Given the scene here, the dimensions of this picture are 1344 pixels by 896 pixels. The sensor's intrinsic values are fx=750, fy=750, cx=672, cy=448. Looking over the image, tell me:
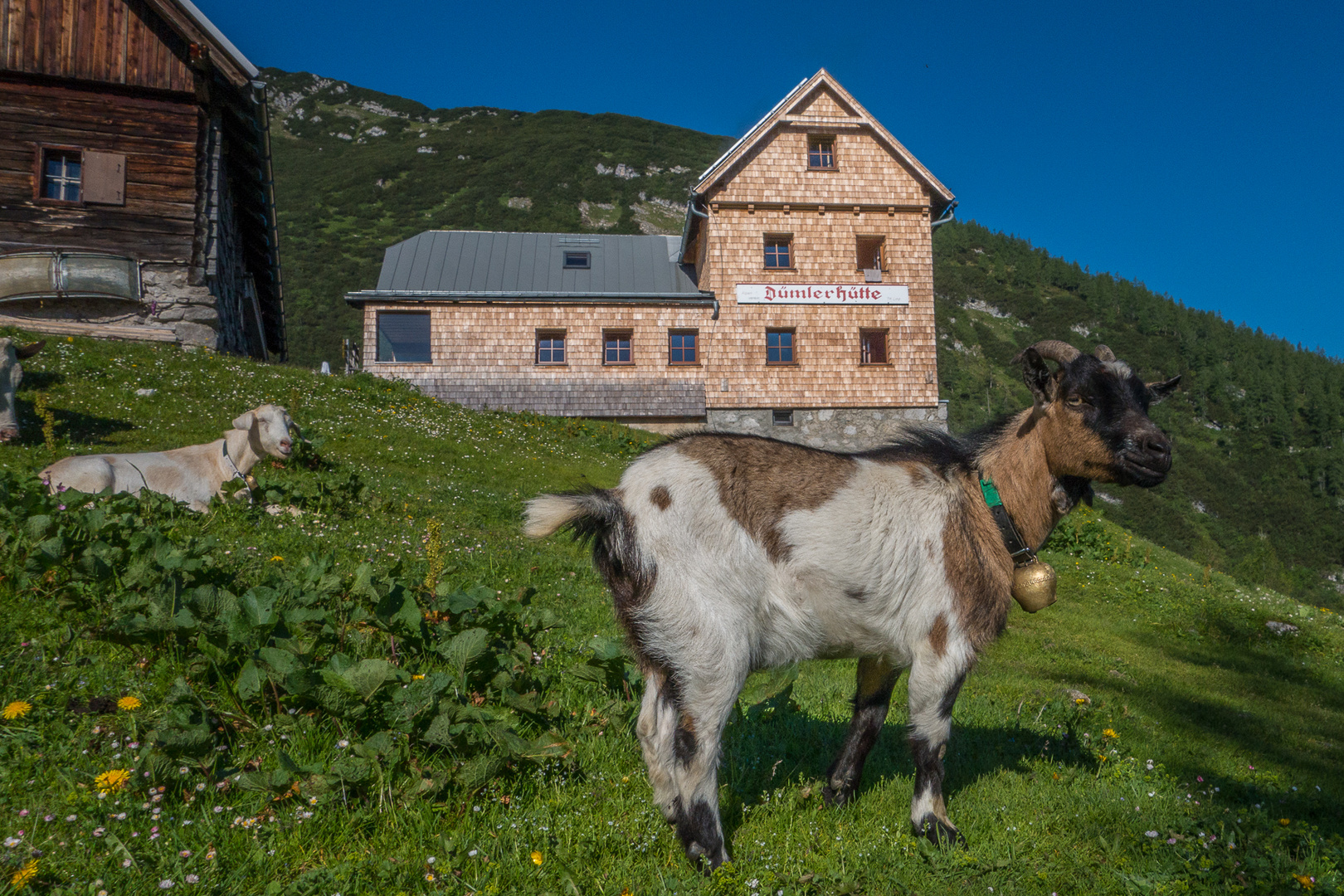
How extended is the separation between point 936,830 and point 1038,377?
8.89ft

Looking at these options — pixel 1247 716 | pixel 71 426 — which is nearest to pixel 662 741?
pixel 1247 716

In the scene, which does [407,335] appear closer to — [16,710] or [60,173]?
→ [60,173]

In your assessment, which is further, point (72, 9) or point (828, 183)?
point (828, 183)

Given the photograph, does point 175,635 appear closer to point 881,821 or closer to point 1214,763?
point 881,821

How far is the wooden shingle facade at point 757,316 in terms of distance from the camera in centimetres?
2814

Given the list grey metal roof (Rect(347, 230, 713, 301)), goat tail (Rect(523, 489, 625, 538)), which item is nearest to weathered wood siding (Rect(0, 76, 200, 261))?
grey metal roof (Rect(347, 230, 713, 301))

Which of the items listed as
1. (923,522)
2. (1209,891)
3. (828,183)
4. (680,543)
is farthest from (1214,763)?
(828,183)

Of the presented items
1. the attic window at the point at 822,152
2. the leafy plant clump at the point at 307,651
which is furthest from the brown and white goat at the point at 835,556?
the attic window at the point at 822,152

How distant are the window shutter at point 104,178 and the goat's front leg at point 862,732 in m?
22.5

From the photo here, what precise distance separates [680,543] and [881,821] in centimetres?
212

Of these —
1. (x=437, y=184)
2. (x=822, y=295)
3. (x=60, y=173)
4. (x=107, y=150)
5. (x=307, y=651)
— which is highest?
(x=437, y=184)

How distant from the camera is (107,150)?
1925 cm

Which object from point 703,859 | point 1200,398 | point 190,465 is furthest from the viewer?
point 1200,398

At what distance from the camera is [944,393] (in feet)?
419
